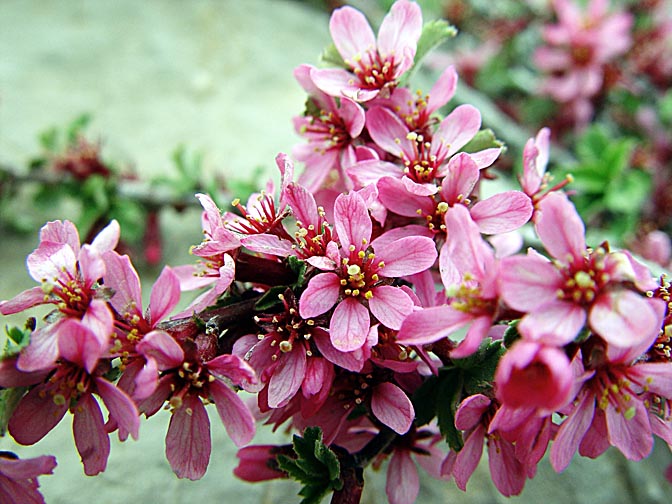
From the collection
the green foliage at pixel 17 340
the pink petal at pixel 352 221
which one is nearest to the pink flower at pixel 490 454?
the pink petal at pixel 352 221

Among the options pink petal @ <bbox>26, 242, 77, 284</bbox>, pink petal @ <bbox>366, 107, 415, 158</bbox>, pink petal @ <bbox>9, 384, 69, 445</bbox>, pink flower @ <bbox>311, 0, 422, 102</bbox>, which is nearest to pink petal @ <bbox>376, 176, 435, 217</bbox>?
pink petal @ <bbox>366, 107, 415, 158</bbox>

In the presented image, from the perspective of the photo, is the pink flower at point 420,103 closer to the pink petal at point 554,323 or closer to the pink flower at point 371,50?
the pink flower at point 371,50

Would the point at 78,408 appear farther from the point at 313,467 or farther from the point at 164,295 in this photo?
the point at 313,467

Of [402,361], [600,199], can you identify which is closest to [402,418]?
[402,361]

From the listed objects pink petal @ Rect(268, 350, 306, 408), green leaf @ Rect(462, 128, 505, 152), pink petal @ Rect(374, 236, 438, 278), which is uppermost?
green leaf @ Rect(462, 128, 505, 152)

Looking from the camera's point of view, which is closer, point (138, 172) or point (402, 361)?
point (402, 361)

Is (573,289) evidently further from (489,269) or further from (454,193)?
(454,193)

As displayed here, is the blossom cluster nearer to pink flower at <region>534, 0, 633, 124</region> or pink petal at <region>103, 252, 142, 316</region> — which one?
pink petal at <region>103, 252, 142, 316</region>
